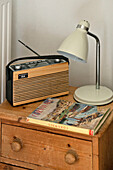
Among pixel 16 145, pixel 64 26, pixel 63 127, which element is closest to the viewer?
pixel 63 127

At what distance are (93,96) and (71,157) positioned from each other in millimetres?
324

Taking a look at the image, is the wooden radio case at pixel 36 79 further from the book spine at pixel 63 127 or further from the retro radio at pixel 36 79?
the book spine at pixel 63 127

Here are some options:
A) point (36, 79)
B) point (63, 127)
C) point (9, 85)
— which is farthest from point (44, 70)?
point (63, 127)

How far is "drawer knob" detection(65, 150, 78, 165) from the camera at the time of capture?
122 cm

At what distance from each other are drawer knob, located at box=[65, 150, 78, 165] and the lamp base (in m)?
0.26

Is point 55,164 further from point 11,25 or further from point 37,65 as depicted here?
point 11,25

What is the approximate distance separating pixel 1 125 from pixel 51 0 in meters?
0.73

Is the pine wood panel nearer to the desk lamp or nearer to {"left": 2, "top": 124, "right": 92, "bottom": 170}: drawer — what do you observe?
the desk lamp

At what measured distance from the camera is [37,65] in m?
1.40

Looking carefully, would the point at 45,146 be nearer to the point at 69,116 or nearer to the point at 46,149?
the point at 46,149

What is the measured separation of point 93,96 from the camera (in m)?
1.42

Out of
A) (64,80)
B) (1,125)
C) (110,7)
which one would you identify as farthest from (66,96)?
(110,7)

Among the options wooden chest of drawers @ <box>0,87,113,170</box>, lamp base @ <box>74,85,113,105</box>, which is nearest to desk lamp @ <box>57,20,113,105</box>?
lamp base @ <box>74,85,113,105</box>

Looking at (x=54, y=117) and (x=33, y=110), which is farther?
(x=33, y=110)
